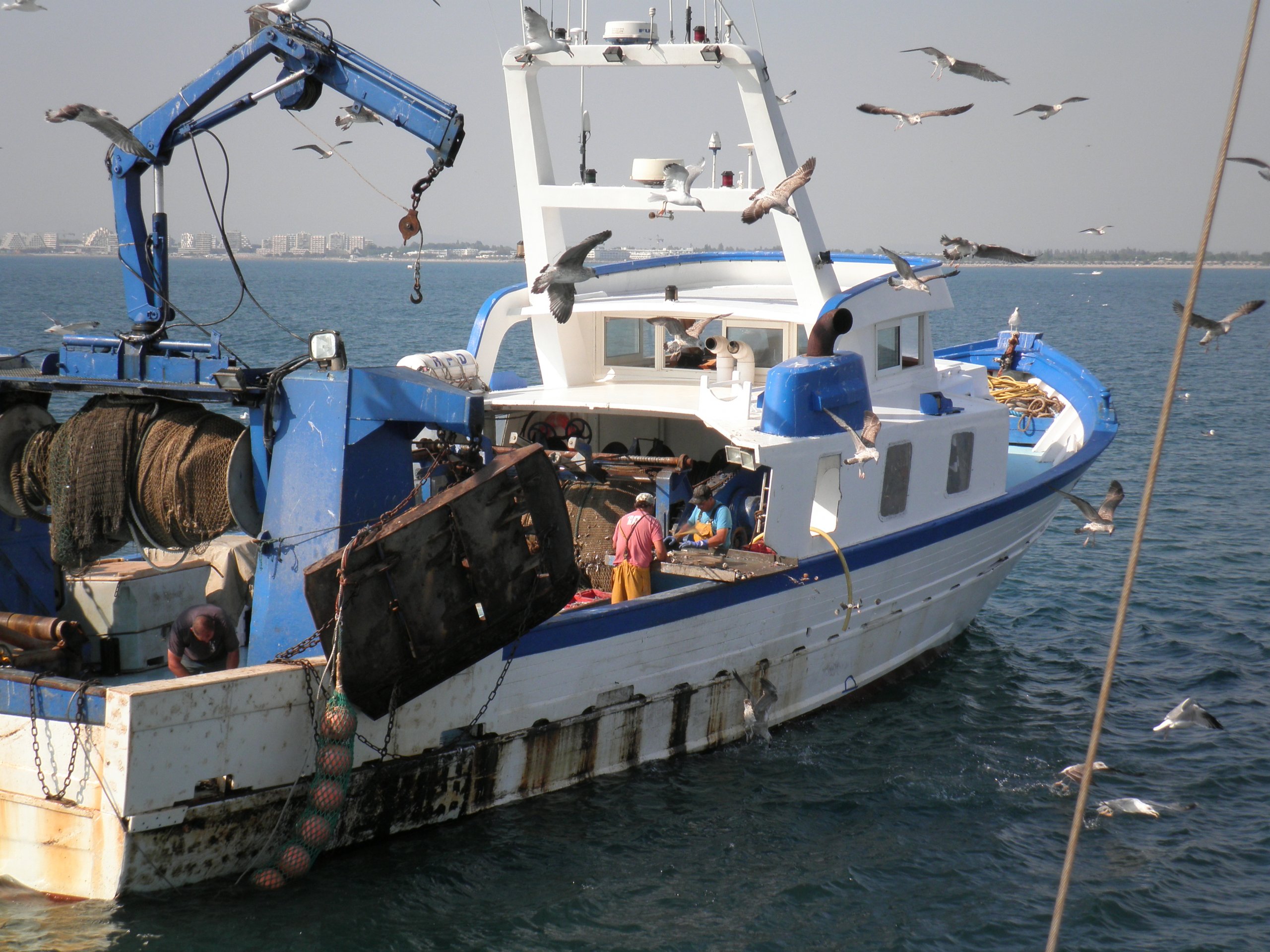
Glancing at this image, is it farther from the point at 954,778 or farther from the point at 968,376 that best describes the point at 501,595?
the point at 968,376

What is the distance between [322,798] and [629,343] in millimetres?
7566

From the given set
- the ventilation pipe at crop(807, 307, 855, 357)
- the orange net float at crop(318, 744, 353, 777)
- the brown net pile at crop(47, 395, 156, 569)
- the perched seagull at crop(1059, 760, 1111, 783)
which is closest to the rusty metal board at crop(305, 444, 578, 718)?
the orange net float at crop(318, 744, 353, 777)

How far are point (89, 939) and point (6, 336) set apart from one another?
45305 millimetres

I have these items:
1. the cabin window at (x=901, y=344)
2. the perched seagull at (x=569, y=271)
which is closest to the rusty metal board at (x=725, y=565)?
the perched seagull at (x=569, y=271)

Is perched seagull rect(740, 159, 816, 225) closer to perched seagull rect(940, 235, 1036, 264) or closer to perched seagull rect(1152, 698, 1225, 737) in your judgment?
perched seagull rect(940, 235, 1036, 264)

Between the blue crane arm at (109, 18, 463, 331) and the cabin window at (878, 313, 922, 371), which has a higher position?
the blue crane arm at (109, 18, 463, 331)

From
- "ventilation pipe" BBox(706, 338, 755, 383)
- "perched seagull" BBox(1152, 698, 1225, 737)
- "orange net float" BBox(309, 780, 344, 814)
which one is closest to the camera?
"orange net float" BBox(309, 780, 344, 814)

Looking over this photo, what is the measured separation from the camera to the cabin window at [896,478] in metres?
12.4

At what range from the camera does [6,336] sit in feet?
154

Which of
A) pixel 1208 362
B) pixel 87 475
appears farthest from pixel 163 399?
pixel 1208 362

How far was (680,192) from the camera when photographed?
12445mm

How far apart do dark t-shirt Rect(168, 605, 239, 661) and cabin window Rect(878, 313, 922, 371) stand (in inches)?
305

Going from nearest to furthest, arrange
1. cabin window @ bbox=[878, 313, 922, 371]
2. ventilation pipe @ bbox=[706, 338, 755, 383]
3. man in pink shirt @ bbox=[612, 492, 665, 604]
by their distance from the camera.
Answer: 1. man in pink shirt @ bbox=[612, 492, 665, 604]
2. ventilation pipe @ bbox=[706, 338, 755, 383]
3. cabin window @ bbox=[878, 313, 922, 371]

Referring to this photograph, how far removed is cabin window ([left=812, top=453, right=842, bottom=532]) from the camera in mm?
11680
